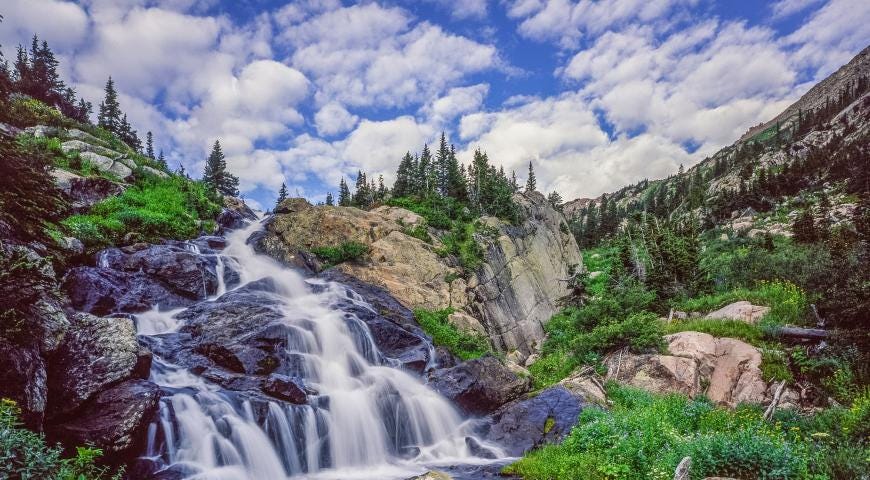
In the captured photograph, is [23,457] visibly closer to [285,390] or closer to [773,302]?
[285,390]

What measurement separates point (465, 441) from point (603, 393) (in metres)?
5.77

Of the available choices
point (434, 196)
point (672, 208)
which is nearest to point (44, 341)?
point (434, 196)

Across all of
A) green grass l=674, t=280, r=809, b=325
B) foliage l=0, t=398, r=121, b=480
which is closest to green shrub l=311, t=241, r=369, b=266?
green grass l=674, t=280, r=809, b=325

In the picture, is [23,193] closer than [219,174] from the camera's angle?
Yes

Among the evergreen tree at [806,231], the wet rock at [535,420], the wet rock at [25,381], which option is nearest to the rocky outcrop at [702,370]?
the wet rock at [535,420]

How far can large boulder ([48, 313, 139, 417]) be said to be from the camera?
34.2 feet

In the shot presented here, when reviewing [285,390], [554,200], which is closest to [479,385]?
[285,390]

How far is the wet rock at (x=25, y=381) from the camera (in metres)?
8.31

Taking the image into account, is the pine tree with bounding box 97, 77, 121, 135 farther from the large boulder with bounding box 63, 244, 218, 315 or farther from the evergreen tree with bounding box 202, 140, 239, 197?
the large boulder with bounding box 63, 244, 218, 315

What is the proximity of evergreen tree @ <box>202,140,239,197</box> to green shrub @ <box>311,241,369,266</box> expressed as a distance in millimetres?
36160

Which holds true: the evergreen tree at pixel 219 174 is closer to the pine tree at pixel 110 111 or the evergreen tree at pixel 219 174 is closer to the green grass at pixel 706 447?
the pine tree at pixel 110 111

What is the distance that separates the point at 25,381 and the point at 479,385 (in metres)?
14.5

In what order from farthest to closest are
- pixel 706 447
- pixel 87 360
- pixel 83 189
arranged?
pixel 83 189
pixel 87 360
pixel 706 447

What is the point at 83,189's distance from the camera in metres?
26.0
